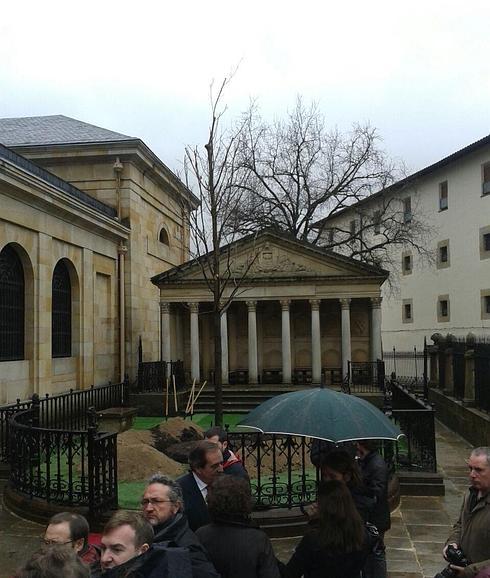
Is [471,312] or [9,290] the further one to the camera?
[471,312]

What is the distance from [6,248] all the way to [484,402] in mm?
13197

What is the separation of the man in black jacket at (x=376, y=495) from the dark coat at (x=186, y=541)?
2.29 m

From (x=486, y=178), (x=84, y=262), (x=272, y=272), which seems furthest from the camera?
(x=486, y=178)

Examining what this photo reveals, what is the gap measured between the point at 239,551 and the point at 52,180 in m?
17.6

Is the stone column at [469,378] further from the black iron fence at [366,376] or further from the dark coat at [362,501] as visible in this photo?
the dark coat at [362,501]

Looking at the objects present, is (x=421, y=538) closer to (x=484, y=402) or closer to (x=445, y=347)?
(x=484, y=402)

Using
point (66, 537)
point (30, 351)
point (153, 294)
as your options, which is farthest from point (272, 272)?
point (66, 537)

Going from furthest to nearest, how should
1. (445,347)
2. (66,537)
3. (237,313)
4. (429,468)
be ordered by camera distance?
1. (237,313)
2. (445,347)
3. (429,468)
4. (66,537)

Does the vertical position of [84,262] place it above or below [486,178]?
below

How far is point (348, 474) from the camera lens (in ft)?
15.9

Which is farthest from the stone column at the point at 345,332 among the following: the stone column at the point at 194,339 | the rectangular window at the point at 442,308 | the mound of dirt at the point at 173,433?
the rectangular window at the point at 442,308

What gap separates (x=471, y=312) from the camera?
34.6 m

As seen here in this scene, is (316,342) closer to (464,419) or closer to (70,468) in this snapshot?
(464,419)

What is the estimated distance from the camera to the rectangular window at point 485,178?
32969 mm
